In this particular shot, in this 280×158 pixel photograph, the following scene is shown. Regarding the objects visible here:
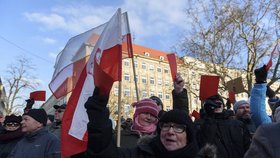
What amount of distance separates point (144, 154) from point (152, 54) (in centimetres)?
7583

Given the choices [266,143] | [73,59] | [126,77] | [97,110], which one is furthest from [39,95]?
[126,77]

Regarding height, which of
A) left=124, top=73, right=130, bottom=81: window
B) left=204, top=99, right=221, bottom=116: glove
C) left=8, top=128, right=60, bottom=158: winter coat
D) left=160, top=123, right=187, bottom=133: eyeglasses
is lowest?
left=8, top=128, right=60, bottom=158: winter coat

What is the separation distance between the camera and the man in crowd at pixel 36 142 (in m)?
4.33

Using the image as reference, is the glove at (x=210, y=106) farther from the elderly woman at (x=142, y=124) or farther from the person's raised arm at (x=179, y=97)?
the elderly woman at (x=142, y=124)

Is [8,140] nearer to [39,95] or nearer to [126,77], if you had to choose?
[39,95]

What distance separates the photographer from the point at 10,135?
5.09 metres

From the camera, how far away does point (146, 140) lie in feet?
8.83

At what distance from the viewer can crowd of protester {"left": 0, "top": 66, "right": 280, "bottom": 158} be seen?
2.14 meters

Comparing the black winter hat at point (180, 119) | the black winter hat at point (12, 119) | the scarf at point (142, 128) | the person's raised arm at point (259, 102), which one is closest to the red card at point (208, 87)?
the scarf at point (142, 128)

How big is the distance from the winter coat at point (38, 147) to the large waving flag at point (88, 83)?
1.62 m

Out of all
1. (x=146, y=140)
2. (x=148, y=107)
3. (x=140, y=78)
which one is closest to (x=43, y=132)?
(x=148, y=107)

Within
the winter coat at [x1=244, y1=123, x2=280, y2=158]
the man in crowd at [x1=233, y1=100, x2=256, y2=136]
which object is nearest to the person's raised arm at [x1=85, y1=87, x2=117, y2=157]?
the winter coat at [x1=244, y1=123, x2=280, y2=158]

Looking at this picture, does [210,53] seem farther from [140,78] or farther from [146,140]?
[140,78]

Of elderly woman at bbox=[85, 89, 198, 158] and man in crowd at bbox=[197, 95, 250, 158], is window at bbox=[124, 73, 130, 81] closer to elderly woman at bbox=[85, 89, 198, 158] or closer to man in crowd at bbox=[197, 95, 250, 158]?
man in crowd at bbox=[197, 95, 250, 158]
